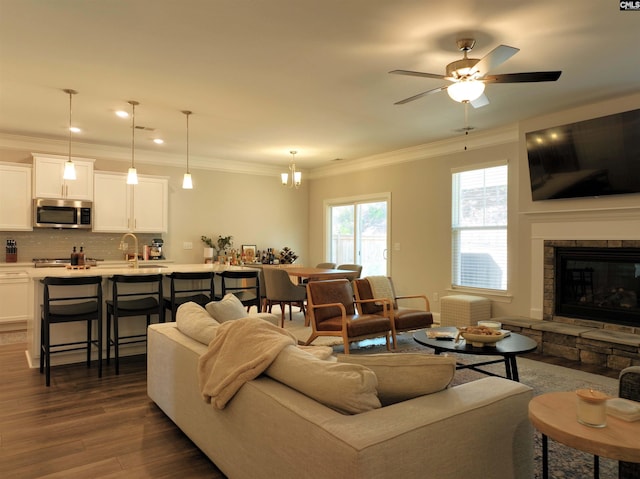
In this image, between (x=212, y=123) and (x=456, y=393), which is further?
(x=212, y=123)

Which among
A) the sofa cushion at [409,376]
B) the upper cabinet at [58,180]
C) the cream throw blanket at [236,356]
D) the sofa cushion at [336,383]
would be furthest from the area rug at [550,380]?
the upper cabinet at [58,180]

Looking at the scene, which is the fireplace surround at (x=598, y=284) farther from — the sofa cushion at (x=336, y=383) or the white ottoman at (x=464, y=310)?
the sofa cushion at (x=336, y=383)

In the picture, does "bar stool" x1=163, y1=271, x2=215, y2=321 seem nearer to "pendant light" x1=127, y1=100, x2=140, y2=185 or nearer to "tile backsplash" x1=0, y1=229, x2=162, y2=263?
"pendant light" x1=127, y1=100, x2=140, y2=185

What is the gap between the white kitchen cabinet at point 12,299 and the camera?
603 cm

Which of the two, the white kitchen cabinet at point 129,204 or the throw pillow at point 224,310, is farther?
the white kitchen cabinet at point 129,204

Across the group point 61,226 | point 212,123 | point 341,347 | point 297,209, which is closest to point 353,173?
point 297,209

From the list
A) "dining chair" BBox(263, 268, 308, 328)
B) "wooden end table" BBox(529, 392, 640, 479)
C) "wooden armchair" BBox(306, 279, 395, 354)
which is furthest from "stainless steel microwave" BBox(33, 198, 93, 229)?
"wooden end table" BBox(529, 392, 640, 479)

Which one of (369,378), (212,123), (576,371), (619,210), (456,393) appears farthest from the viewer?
(212,123)

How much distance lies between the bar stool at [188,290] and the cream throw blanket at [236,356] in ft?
7.83

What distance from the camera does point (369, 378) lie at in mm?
1658

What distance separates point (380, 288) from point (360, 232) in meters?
2.93

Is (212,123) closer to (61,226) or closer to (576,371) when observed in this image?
(61,226)

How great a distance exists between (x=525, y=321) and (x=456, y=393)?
12.7 ft

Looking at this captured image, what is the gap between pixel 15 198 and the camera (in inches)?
242
